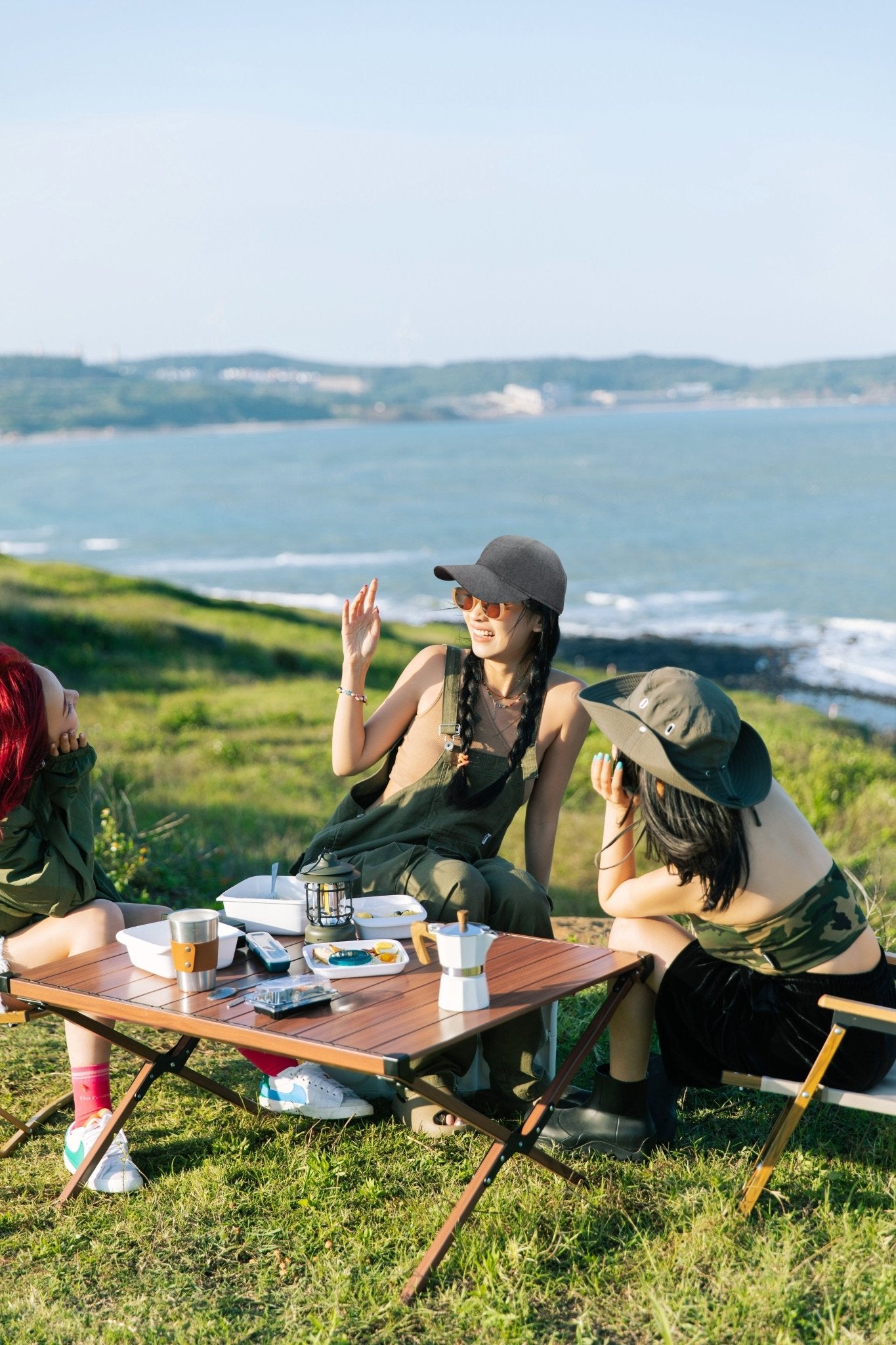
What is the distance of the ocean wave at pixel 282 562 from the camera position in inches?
2233

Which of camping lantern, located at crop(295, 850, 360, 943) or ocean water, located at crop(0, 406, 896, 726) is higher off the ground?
camping lantern, located at crop(295, 850, 360, 943)

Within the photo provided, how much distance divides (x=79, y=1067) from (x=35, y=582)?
19.9 m

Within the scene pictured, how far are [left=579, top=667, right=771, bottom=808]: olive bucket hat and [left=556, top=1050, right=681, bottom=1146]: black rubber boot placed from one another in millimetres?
999

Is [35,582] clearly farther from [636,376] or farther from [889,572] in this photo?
[636,376]

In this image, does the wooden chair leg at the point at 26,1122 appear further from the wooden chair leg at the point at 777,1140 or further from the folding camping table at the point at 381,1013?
the wooden chair leg at the point at 777,1140

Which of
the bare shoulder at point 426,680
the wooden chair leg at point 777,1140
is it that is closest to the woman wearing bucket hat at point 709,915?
the wooden chair leg at point 777,1140

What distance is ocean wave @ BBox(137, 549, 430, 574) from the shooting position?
186 ft

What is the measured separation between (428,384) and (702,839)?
192 meters

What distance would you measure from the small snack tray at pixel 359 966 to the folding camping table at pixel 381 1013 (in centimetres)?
2

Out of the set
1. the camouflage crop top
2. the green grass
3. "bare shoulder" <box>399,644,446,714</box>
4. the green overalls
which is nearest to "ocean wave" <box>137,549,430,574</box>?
"bare shoulder" <box>399,644,446,714</box>

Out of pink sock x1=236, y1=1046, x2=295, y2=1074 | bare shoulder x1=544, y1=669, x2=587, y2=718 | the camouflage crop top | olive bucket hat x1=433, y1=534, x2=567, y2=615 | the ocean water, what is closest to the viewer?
the camouflage crop top

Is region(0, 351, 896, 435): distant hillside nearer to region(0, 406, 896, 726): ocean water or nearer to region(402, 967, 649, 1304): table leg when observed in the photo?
region(0, 406, 896, 726): ocean water

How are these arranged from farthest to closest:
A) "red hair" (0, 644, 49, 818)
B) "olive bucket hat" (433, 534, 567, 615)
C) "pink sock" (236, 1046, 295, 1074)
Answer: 1. "olive bucket hat" (433, 534, 567, 615)
2. "pink sock" (236, 1046, 295, 1074)
3. "red hair" (0, 644, 49, 818)

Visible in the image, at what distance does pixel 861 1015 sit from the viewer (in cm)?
306
